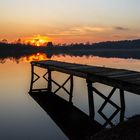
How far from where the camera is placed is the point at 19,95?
23.7m

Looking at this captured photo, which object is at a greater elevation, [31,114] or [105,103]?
[105,103]

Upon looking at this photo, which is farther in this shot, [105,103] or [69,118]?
[69,118]

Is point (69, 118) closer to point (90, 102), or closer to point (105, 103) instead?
point (90, 102)

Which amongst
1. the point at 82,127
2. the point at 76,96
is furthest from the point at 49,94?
the point at 82,127

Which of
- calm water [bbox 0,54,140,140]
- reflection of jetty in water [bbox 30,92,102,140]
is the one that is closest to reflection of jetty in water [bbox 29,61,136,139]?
reflection of jetty in water [bbox 30,92,102,140]

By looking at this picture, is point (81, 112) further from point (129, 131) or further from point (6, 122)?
point (129, 131)

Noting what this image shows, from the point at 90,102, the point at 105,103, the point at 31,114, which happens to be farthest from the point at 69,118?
the point at 31,114

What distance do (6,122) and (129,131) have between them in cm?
826

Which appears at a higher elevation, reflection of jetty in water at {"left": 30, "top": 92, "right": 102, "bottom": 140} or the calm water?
reflection of jetty in water at {"left": 30, "top": 92, "right": 102, "bottom": 140}

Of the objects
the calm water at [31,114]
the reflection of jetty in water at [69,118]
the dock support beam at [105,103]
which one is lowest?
the calm water at [31,114]

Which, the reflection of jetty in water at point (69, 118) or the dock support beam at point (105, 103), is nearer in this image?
the reflection of jetty in water at point (69, 118)

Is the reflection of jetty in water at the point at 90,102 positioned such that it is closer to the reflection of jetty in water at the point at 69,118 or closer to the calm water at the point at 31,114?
the reflection of jetty in water at the point at 69,118

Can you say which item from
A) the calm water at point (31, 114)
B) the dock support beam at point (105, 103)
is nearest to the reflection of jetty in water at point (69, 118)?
the calm water at point (31, 114)

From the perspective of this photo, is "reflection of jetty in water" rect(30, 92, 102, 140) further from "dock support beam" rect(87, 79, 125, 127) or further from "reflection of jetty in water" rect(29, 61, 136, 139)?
"dock support beam" rect(87, 79, 125, 127)
